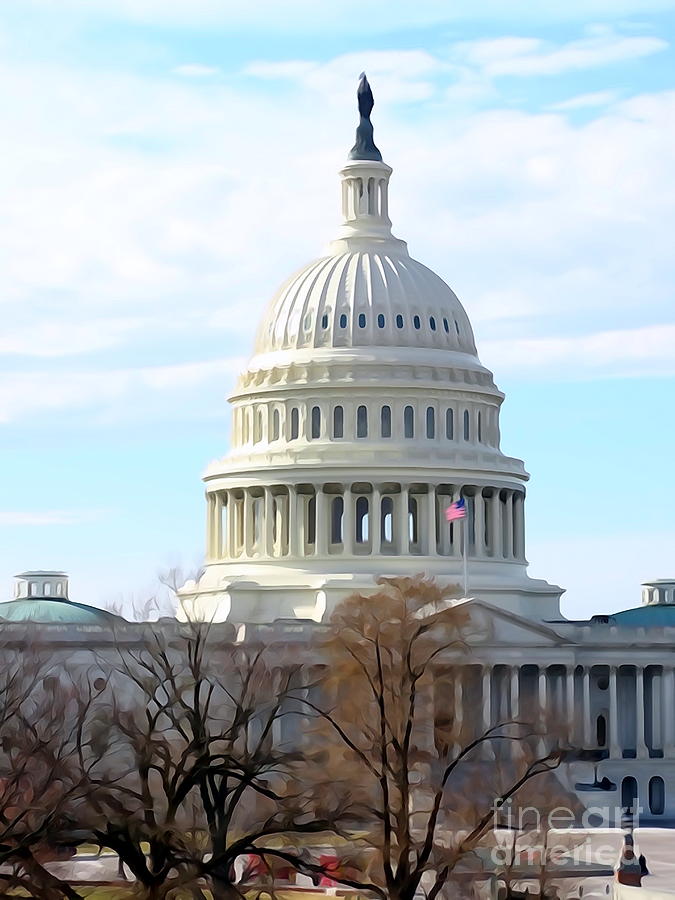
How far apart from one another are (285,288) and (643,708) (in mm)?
39108

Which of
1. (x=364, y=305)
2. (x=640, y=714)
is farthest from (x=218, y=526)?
(x=640, y=714)

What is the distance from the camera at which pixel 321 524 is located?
16425 centimetres

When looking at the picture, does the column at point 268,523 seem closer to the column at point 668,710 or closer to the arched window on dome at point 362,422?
the arched window on dome at point 362,422

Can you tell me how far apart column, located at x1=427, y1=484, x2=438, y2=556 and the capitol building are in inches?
5.7

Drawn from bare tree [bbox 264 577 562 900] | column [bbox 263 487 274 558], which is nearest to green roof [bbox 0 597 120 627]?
column [bbox 263 487 274 558]

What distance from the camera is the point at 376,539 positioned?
536 feet

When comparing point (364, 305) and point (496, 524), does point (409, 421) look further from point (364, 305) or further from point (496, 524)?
point (496, 524)

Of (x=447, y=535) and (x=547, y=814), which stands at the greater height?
(x=447, y=535)

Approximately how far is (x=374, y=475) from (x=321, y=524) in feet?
16.6

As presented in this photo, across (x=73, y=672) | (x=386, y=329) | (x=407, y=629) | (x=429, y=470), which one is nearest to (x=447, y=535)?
(x=429, y=470)

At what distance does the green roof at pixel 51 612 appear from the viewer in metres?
158

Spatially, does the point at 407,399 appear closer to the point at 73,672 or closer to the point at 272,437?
the point at 272,437

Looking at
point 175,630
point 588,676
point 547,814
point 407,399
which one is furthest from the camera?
point 407,399

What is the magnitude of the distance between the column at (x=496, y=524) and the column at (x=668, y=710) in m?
15.7
